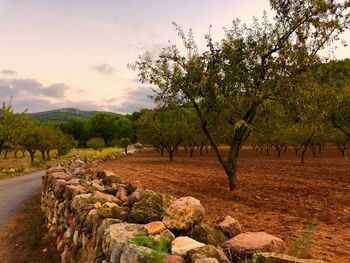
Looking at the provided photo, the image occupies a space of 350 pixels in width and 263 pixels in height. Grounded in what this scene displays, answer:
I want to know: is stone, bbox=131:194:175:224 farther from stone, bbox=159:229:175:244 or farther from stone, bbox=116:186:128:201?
stone, bbox=116:186:128:201

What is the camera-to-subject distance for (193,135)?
5244 cm

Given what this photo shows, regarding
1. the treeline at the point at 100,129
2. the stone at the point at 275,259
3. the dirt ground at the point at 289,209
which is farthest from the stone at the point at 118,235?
the treeline at the point at 100,129

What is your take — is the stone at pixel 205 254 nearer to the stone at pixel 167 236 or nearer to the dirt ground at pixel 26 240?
the stone at pixel 167 236

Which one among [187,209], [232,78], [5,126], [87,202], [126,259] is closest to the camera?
[126,259]

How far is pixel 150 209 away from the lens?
22.4 ft

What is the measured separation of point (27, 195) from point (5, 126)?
18.5 meters

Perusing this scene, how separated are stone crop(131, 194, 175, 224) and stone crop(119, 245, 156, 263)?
5.40 ft

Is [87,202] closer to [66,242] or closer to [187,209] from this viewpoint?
[66,242]

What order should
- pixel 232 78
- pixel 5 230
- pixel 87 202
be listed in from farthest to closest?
pixel 232 78
pixel 5 230
pixel 87 202

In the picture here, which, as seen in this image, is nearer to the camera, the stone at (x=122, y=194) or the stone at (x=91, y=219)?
the stone at (x=91, y=219)

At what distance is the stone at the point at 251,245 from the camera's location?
16.2ft

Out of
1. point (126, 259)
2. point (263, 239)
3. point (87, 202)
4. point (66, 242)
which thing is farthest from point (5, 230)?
point (263, 239)

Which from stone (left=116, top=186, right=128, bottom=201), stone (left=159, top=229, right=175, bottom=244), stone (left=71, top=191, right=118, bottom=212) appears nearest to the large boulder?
stone (left=159, top=229, right=175, bottom=244)

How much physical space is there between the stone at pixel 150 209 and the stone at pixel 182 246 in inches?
59.0
